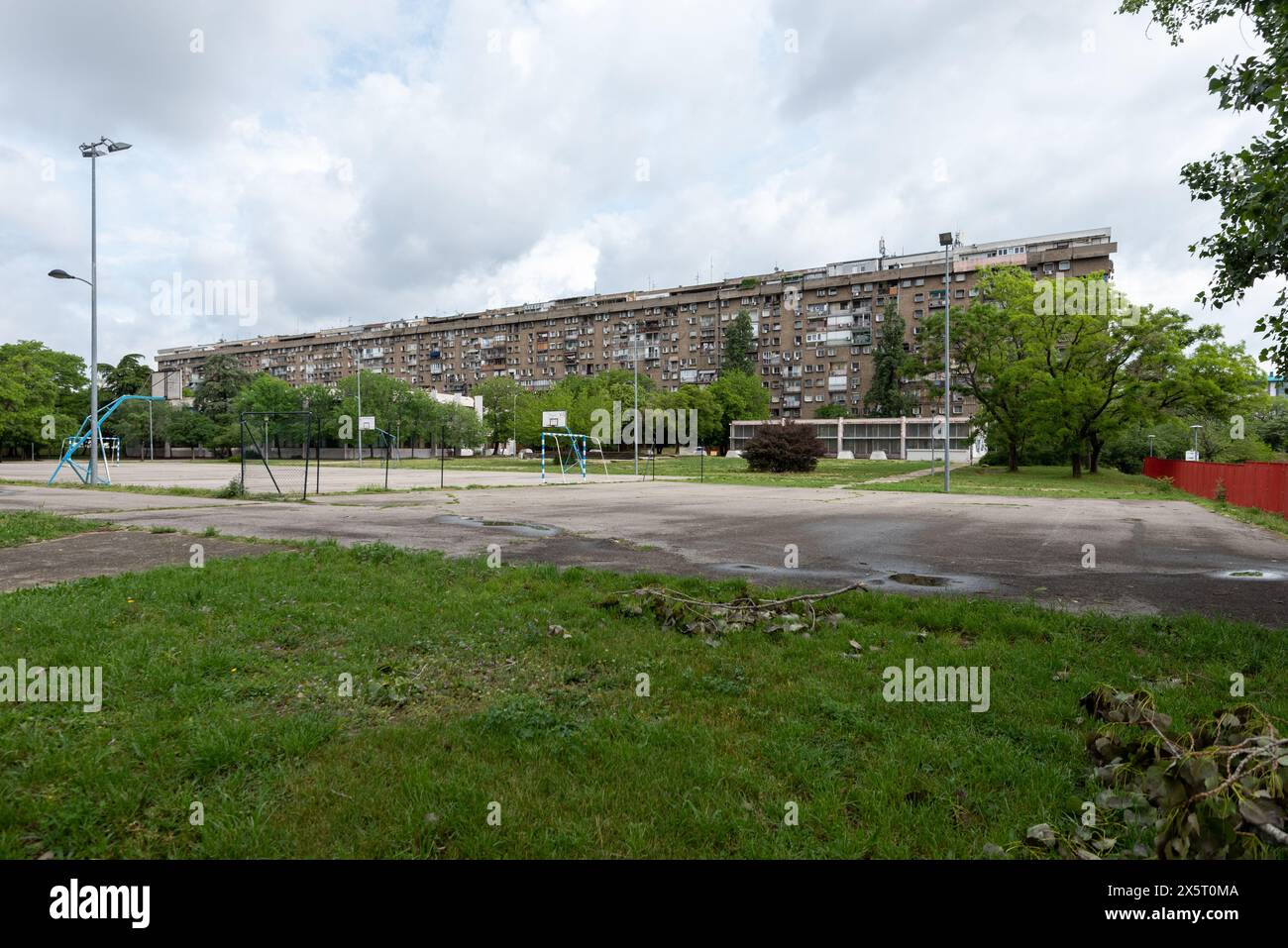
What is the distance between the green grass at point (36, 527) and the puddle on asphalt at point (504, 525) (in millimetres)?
6244

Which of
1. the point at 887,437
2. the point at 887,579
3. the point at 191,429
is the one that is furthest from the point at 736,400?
the point at 887,579

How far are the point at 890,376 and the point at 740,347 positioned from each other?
→ 2682 cm

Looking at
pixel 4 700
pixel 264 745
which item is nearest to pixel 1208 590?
pixel 264 745

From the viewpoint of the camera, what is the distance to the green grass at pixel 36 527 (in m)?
10.9

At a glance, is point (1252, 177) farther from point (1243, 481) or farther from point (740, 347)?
point (740, 347)

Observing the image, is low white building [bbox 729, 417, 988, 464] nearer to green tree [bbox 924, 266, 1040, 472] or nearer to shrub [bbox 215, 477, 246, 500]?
green tree [bbox 924, 266, 1040, 472]

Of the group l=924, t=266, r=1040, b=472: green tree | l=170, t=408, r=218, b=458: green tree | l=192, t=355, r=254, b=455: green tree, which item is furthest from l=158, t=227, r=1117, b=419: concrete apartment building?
l=924, t=266, r=1040, b=472: green tree

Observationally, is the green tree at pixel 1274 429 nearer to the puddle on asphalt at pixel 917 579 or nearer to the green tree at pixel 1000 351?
the green tree at pixel 1000 351

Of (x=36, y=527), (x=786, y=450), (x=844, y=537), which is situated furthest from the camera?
(x=786, y=450)

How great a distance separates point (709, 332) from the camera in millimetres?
131375

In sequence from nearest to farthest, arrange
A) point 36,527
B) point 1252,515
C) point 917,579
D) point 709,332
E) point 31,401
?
point 917,579 → point 36,527 → point 1252,515 → point 31,401 → point 709,332

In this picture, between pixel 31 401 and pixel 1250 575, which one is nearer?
pixel 1250 575
